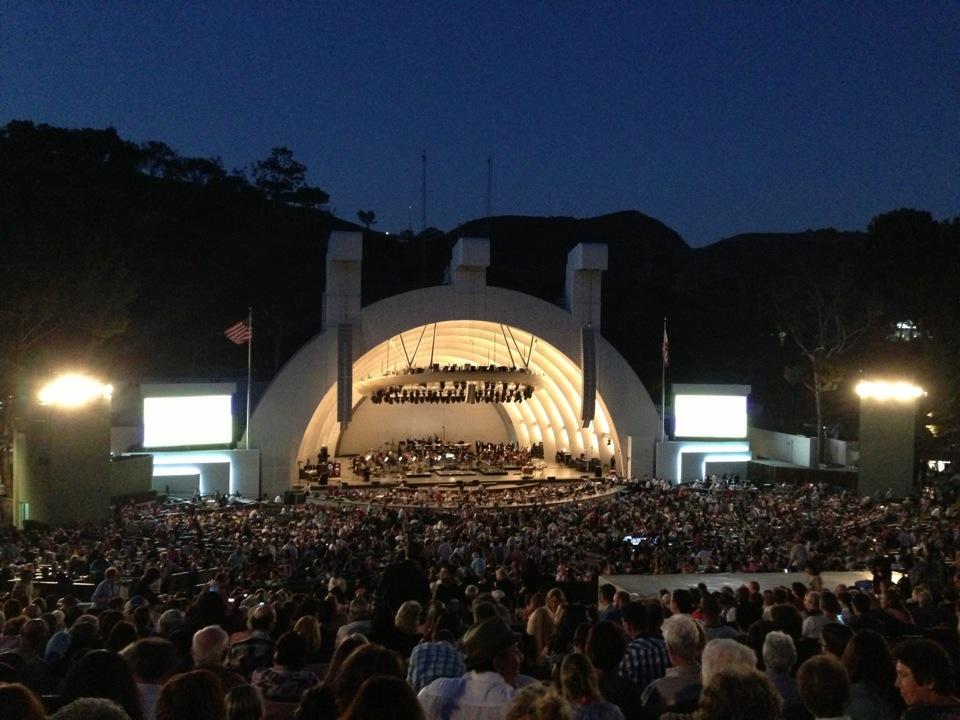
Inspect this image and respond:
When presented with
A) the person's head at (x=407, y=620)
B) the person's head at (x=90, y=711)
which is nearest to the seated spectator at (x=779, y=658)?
the person's head at (x=407, y=620)

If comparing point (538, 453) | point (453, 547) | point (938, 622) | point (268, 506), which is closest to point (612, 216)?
point (538, 453)

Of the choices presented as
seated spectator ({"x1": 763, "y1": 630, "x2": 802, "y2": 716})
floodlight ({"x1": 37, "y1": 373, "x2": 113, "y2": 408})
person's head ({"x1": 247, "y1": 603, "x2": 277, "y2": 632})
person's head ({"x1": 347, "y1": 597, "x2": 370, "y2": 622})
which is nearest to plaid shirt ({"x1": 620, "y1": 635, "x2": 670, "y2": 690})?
seated spectator ({"x1": 763, "y1": 630, "x2": 802, "y2": 716})

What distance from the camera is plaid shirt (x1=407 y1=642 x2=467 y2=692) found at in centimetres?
395

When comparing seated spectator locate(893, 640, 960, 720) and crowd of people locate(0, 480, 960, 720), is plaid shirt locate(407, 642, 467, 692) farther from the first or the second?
seated spectator locate(893, 640, 960, 720)

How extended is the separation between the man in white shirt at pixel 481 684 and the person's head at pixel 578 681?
0.21 m

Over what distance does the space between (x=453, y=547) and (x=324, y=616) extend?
8.96 meters

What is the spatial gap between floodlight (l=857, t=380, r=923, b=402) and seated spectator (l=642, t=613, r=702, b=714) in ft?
81.2

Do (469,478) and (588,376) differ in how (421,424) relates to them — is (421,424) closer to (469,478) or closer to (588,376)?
(469,478)

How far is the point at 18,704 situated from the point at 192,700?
442mm

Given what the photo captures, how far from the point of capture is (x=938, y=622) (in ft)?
23.2

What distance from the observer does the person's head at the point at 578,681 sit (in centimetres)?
322

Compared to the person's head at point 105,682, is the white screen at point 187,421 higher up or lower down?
higher up

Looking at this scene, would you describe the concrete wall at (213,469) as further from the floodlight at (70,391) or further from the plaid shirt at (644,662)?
the plaid shirt at (644,662)

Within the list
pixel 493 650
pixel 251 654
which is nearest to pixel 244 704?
pixel 493 650
